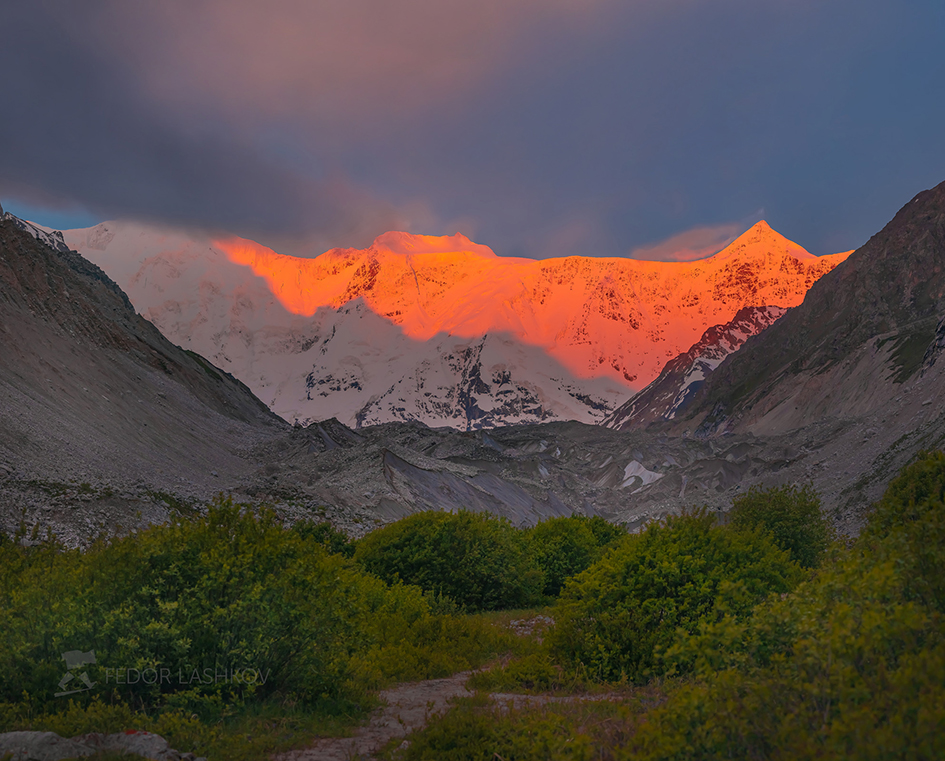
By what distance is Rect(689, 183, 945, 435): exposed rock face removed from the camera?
362 feet

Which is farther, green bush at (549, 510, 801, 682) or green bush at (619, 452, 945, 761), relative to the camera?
green bush at (549, 510, 801, 682)

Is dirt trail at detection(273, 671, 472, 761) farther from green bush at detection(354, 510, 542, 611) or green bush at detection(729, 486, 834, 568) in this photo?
green bush at detection(729, 486, 834, 568)

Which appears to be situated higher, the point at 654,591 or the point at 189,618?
the point at 189,618

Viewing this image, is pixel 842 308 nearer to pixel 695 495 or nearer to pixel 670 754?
pixel 695 495

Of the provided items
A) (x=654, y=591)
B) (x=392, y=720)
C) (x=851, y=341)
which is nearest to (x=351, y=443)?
(x=654, y=591)

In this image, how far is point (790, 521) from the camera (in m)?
28.2

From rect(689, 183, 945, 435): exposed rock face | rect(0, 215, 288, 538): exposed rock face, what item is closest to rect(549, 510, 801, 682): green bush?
rect(0, 215, 288, 538): exposed rock face

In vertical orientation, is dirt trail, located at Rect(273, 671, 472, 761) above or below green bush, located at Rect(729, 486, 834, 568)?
below

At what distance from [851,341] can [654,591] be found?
13586 centimetres

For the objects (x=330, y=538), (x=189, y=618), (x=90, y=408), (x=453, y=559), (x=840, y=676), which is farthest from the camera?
(x=90, y=408)

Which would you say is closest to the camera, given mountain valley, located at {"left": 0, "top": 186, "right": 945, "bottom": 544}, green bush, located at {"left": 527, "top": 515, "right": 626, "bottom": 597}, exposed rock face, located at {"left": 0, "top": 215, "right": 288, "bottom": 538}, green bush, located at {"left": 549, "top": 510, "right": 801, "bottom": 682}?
green bush, located at {"left": 549, "top": 510, "right": 801, "bottom": 682}

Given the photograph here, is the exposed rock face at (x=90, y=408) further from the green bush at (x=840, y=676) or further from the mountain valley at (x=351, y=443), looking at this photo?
the green bush at (x=840, y=676)

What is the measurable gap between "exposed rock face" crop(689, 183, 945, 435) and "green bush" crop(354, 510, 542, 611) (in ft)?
298

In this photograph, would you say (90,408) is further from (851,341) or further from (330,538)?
(851,341)
